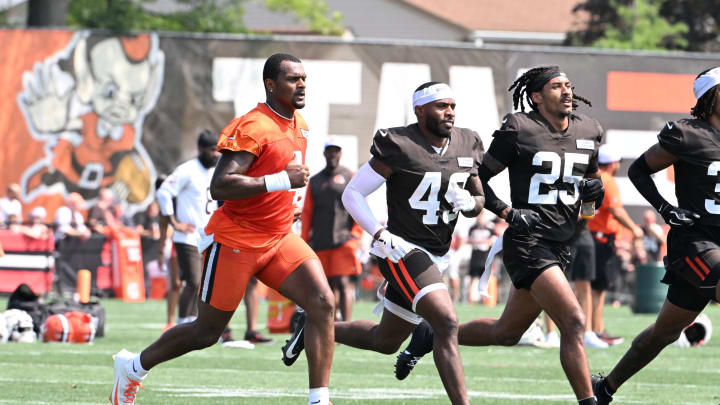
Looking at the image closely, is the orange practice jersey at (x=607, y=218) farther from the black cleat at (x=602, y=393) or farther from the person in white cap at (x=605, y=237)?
the black cleat at (x=602, y=393)

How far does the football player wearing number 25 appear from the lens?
8.16m

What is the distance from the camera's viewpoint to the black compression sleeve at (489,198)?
8.36 m

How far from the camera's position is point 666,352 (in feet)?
46.2

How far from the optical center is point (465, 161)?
837 centimetres

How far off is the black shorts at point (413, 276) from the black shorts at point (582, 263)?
6008 millimetres

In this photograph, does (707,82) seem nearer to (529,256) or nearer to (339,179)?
(529,256)

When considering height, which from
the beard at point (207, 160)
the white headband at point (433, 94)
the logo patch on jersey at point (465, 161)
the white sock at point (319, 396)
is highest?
the white headband at point (433, 94)

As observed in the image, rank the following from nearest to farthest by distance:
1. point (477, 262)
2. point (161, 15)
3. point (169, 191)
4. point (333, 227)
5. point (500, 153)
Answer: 1. point (500, 153)
2. point (169, 191)
3. point (333, 227)
4. point (477, 262)
5. point (161, 15)

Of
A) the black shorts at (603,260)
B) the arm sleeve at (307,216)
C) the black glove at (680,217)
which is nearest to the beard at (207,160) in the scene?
the arm sleeve at (307,216)

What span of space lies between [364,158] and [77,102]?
189 inches

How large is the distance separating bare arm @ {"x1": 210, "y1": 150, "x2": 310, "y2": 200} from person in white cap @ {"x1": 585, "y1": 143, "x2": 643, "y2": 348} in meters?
7.26

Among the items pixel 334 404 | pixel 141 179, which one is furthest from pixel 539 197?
pixel 141 179

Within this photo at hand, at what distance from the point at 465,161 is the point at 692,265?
57.8 inches

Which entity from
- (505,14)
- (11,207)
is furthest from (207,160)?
(505,14)
